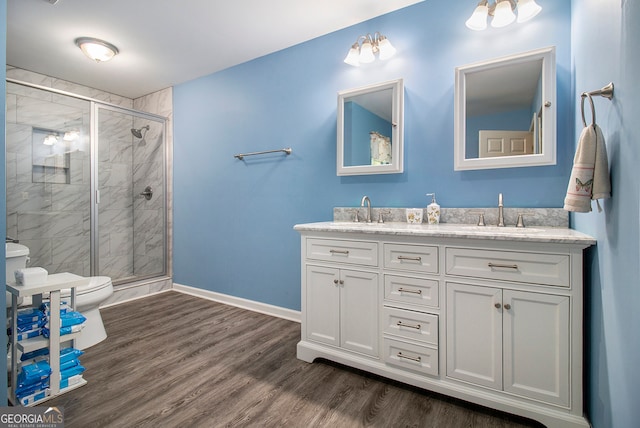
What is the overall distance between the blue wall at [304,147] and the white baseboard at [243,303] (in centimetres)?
5

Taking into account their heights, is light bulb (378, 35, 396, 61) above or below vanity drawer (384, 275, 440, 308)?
above

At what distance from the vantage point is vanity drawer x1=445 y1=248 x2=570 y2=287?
1.26 meters

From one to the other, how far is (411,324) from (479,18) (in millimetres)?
1744

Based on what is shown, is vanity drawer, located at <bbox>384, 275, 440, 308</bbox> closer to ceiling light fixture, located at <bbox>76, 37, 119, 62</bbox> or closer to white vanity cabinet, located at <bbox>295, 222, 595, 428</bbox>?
white vanity cabinet, located at <bbox>295, 222, 595, 428</bbox>

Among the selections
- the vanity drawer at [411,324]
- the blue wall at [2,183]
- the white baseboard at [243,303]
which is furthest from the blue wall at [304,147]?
the blue wall at [2,183]

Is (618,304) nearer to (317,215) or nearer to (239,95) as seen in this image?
(317,215)

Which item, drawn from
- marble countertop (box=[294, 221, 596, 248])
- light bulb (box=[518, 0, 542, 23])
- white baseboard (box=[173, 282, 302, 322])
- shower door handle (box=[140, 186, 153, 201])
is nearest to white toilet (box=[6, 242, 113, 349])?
white baseboard (box=[173, 282, 302, 322])

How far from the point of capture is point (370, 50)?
2.12 meters

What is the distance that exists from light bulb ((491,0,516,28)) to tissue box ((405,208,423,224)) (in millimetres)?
1142

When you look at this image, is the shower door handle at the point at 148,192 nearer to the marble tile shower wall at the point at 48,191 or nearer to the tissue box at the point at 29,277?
the marble tile shower wall at the point at 48,191

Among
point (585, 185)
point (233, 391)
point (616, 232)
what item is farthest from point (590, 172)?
point (233, 391)

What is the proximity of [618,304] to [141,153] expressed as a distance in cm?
415

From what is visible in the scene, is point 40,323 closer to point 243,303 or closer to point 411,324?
point 243,303

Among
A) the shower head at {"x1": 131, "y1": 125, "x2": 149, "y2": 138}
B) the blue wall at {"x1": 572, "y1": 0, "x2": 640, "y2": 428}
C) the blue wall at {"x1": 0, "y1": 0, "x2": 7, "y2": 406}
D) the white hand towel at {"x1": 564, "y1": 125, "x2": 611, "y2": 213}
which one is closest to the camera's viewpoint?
the blue wall at {"x1": 572, "y1": 0, "x2": 640, "y2": 428}
